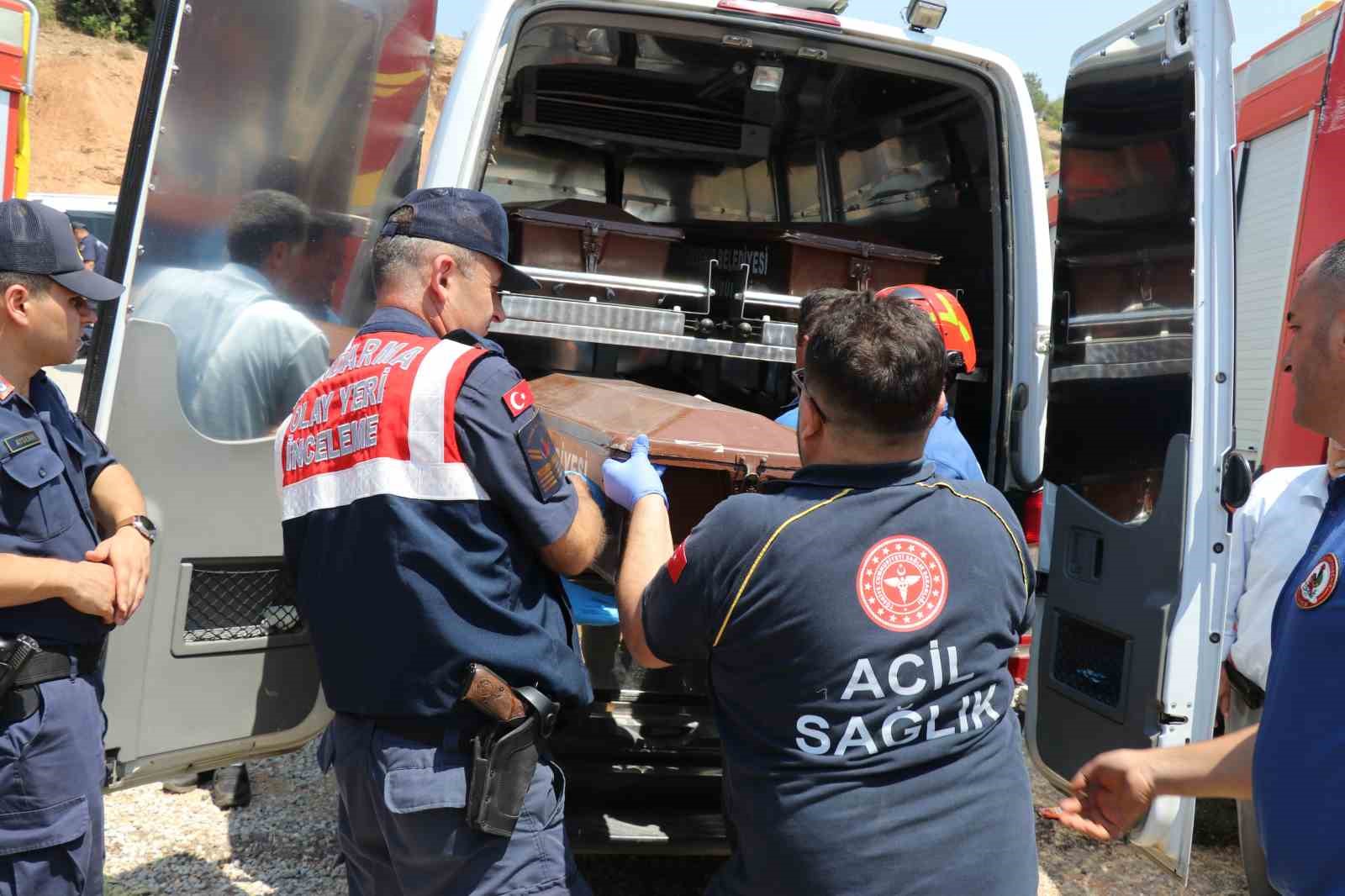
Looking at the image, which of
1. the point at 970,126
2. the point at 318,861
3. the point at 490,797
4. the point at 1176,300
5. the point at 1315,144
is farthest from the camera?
the point at 1315,144

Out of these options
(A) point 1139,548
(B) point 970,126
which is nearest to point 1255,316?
(B) point 970,126

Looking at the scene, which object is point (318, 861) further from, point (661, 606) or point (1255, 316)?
point (1255, 316)

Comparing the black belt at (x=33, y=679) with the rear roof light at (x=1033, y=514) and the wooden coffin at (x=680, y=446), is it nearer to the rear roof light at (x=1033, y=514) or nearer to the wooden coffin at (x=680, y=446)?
the wooden coffin at (x=680, y=446)

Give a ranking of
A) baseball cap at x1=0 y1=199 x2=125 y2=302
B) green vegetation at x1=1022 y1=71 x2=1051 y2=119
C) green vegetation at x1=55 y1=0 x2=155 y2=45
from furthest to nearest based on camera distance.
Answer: green vegetation at x1=1022 y1=71 x2=1051 y2=119
green vegetation at x1=55 y1=0 x2=155 y2=45
baseball cap at x1=0 y1=199 x2=125 y2=302

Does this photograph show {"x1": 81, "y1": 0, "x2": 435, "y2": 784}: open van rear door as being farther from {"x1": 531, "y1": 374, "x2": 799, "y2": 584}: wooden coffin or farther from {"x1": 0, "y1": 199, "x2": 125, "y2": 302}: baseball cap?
{"x1": 531, "y1": 374, "x2": 799, "y2": 584}: wooden coffin

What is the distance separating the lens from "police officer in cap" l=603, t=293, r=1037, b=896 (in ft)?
5.13

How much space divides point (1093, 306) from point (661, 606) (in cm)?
177

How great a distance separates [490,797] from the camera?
1.81 meters

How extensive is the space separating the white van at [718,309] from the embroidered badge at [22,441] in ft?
0.83

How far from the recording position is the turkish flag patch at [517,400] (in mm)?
1862

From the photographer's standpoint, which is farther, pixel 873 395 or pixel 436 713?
pixel 436 713

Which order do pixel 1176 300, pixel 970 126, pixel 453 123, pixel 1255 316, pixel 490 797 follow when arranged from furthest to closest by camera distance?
pixel 1255 316 → pixel 970 126 → pixel 453 123 → pixel 1176 300 → pixel 490 797

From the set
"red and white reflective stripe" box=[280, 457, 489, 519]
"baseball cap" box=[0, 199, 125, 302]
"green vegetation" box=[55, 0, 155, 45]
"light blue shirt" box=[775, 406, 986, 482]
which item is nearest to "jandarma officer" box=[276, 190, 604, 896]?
"red and white reflective stripe" box=[280, 457, 489, 519]

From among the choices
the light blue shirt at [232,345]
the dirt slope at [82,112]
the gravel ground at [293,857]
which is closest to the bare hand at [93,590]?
the light blue shirt at [232,345]
